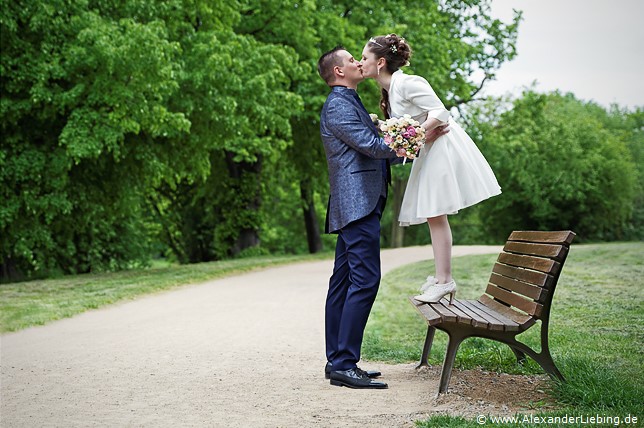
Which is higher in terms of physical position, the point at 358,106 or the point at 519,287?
the point at 358,106

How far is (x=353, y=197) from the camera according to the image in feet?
18.2

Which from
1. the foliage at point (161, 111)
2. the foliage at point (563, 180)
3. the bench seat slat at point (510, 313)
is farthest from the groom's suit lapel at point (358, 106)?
the foliage at point (563, 180)

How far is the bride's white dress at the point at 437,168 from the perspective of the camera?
17.9 feet

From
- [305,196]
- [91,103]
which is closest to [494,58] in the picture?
[305,196]

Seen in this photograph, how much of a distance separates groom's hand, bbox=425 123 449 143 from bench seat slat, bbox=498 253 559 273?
3.49 feet

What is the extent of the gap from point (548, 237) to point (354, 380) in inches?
65.2

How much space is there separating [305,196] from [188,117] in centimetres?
1094

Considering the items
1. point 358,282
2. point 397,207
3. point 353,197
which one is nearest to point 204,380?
point 358,282

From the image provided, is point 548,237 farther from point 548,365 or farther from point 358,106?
point 358,106

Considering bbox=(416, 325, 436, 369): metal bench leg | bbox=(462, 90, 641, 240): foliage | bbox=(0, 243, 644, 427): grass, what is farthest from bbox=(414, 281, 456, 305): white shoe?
bbox=(462, 90, 641, 240): foliage

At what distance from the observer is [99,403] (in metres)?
5.39

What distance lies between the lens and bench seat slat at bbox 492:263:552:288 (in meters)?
5.09

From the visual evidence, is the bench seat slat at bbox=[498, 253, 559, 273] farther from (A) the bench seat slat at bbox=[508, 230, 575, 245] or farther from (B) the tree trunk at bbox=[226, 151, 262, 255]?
(B) the tree trunk at bbox=[226, 151, 262, 255]

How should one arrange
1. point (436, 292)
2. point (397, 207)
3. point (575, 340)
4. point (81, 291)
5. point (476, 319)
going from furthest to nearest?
point (397, 207) < point (81, 291) < point (575, 340) < point (436, 292) < point (476, 319)
